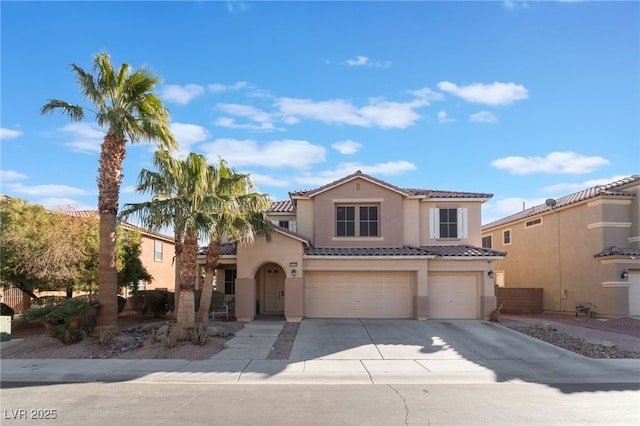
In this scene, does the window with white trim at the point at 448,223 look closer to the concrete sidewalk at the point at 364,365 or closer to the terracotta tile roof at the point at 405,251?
the terracotta tile roof at the point at 405,251

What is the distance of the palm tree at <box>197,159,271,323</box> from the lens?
53.2 feet

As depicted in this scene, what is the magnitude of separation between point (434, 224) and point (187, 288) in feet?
41.1

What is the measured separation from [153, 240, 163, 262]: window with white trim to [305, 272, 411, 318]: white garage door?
1437cm

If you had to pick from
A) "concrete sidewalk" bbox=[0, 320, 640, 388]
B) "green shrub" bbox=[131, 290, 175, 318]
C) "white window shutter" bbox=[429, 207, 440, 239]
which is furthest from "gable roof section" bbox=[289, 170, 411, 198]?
"green shrub" bbox=[131, 290, 175, 318]

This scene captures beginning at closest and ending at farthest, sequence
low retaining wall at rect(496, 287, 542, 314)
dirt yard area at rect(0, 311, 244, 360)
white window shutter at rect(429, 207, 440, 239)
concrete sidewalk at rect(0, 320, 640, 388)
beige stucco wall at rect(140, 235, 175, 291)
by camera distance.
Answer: concrete sidewalk at rect(0, 320, 640, 388)
dirt yard area at rect(0, 311, 244, 360)
white window shutter at rect(429, 207, 440, 239)
low retaining wall at rect(496, 287, 542, 314)
beige stucco wall at rect(140, 235, 175, 291)

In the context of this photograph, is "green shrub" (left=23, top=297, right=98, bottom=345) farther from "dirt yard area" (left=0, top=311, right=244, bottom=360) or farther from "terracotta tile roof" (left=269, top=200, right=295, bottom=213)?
"terracotta tile roof" (left=269, top=200, right=295, bottom=213)

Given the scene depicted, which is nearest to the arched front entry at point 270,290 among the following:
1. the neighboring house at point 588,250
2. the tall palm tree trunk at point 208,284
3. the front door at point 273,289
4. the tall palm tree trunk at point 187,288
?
the front door at point 273,289

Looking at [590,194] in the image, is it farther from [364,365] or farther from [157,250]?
[157,250]

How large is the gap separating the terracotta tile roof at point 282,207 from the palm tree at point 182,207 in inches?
356

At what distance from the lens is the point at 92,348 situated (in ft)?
47.7

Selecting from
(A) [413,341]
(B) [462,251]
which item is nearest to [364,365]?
(A) [413,341]

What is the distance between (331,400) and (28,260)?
13.5m

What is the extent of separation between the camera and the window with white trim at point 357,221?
76.2 ft

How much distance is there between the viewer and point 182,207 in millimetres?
15312
